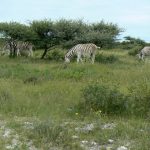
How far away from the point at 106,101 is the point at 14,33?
18648 mm

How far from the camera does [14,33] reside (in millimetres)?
28750

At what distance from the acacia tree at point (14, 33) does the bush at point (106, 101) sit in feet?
58.7

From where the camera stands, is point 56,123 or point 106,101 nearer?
point 56,123

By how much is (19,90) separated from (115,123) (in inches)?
192

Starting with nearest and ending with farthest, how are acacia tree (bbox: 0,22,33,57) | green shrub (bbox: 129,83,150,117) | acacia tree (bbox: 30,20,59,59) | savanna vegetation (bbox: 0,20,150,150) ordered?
savanna vegetation (bbox: 0,20,150,150) < green shrub (bbox: 129,83,150,117) < acacia tree (bbox: 0,22,33,57) < acacia tree (bbox: 30,20,59,59)

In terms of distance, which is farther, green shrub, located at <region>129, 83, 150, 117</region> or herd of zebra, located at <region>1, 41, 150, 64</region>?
herd of zebra, located at <region>1, 41, 150, 64</region>

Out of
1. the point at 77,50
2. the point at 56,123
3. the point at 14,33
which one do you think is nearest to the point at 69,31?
the point at 14,33

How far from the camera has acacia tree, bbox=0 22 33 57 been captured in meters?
28.6

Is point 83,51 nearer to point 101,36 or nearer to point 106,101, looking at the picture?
point 101,36

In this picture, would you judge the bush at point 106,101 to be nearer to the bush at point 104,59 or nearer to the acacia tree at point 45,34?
the bush at point 104,59

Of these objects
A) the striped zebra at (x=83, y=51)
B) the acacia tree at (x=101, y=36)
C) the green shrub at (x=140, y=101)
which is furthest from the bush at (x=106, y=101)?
the acacia tree at (x=101, y=36)

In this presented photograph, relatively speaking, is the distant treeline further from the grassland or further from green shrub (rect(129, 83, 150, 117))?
green shrub (rect(129, 83, 150, 117))

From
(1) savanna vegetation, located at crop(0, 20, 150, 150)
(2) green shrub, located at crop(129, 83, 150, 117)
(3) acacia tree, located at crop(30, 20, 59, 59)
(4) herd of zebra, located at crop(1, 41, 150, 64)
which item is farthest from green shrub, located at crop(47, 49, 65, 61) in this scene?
(2) green shrub, located at crop(129, 83, 150, 117)

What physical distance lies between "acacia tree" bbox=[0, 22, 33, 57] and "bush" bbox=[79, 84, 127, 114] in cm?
1788
